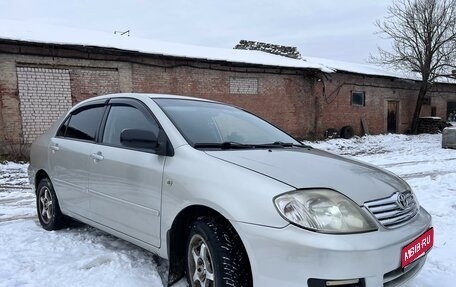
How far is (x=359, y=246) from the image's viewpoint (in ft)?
7.12

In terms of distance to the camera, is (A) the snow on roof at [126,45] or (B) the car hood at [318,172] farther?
(A) the snow on roof at [126,45]

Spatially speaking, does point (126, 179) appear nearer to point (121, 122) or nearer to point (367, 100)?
point (121, 122)

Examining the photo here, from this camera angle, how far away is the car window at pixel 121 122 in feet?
11.1

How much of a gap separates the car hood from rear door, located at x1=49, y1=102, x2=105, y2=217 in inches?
65.2

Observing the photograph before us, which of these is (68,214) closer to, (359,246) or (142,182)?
(142,182)

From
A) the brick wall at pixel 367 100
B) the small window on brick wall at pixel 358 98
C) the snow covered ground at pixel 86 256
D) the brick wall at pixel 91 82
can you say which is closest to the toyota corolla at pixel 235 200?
the snow covered ground at pixel 86 256

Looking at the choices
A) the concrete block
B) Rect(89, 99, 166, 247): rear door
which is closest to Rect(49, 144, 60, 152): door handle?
Rect(89, 99, 166, 247): rear door

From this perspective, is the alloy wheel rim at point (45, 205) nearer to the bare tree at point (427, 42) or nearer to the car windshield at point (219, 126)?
the car windshield at point (219, 126)

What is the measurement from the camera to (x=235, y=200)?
2.41m

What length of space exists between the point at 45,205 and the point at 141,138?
2.36m

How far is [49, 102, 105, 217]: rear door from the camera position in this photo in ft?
12.7

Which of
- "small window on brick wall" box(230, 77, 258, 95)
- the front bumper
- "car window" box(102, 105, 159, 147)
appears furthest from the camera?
"small window on brick wall" box(230, 77, 258, 95)

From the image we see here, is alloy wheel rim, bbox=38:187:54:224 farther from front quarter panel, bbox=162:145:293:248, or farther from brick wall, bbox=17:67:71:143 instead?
brick wall, bbox=17:67:71:143

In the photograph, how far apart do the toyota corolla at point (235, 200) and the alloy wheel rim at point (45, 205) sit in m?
0.62
